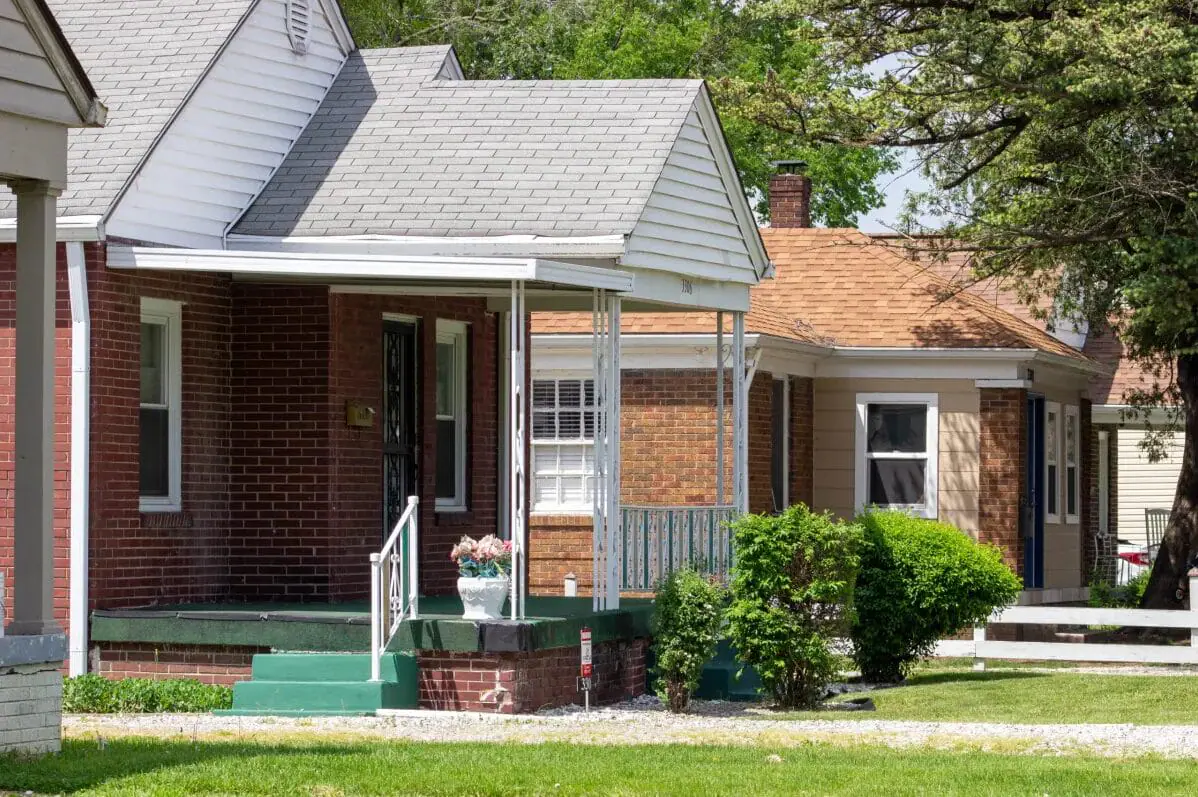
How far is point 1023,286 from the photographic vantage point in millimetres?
24594

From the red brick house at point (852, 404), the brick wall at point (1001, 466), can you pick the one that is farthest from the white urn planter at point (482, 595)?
the brick wall at point (1001, 466)

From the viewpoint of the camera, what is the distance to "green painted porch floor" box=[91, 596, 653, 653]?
14.2 metres

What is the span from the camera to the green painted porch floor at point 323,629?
14.2 m

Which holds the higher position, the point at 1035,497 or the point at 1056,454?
the point at 1056,454

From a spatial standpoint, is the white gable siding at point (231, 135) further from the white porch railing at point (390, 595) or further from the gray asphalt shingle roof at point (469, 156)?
the white porch railing at point (390, 595)

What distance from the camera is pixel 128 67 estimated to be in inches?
660

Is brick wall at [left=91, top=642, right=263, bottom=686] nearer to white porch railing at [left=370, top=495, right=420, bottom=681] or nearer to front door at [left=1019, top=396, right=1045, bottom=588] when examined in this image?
white porch railing at [left=370, top=495, right=420, bottom=681]

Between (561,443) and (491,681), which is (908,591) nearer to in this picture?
(491,681)

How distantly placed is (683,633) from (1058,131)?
9497 mm

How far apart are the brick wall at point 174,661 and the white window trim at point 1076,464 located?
1544 cm

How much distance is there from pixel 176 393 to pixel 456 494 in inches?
150

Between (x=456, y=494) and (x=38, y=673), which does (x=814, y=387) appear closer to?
(x=456, y=494)

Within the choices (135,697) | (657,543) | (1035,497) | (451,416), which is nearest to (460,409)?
(451,416)

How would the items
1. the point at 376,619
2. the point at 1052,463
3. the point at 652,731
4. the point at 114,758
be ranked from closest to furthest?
the point at 114,758, the point at 652,731, the point at 376,619, the point at 1052,463
